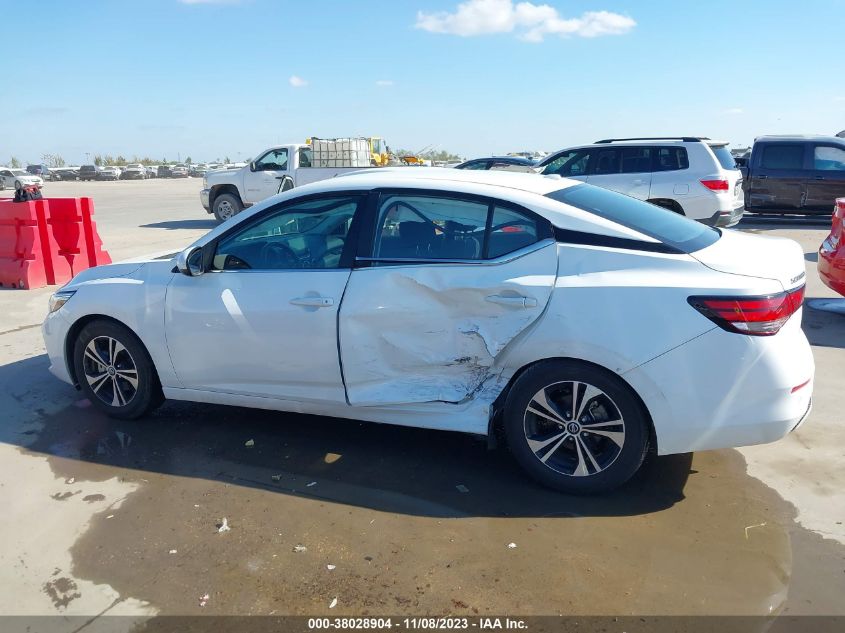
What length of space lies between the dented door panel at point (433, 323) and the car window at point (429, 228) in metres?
0.11

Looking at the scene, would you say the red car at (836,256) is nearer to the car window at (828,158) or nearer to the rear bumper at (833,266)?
the rear bumper at (833,266)

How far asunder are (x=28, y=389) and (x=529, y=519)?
417 centimetres

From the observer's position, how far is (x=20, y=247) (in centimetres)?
912

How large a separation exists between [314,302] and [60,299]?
212 cm

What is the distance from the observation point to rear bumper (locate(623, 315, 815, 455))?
3354 millimetres

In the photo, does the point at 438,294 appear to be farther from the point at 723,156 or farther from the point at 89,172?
the point at 89,172

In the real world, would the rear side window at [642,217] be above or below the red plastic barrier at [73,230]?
above

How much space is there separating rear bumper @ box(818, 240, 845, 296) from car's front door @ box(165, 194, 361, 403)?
16.7 feet

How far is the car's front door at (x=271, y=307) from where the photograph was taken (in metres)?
4.09

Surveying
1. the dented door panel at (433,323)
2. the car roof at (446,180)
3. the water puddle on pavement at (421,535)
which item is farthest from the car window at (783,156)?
the dented door panel at (433,323)

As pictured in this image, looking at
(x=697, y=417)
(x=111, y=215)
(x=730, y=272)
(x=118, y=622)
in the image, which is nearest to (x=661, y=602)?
(x=697, y=417)

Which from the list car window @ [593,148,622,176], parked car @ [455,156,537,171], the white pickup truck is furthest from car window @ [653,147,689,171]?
the white pickup truck

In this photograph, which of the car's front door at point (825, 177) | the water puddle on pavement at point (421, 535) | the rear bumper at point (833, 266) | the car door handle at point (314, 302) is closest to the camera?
the water puddle on pavement at point (421, 535)

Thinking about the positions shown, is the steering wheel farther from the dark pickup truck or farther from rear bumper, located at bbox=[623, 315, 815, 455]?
the dark pickup truck
